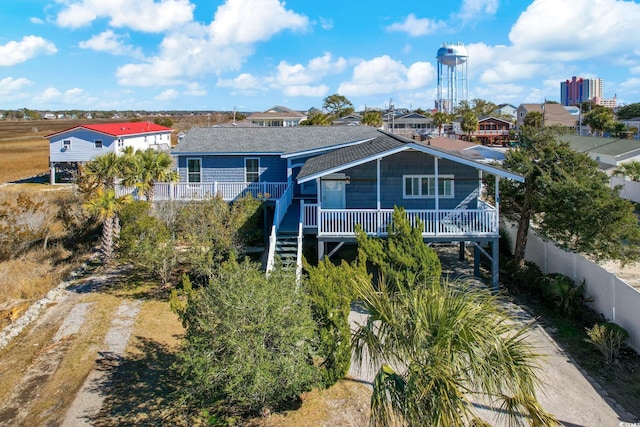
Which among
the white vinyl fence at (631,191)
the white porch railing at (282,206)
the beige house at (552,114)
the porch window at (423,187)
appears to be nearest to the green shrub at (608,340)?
the porch window at (423,187)

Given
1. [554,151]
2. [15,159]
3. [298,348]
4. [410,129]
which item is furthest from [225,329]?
[410,129]

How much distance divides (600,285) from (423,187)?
7.01m

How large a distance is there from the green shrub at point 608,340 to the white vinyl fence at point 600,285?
0.33 metres

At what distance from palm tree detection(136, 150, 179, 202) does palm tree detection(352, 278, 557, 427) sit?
17479mm

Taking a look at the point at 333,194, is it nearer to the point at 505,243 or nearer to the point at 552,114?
the point at 505,243

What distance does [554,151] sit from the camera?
59.6 feet

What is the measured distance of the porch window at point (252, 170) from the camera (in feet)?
86.3

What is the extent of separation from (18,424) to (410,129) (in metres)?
83.6

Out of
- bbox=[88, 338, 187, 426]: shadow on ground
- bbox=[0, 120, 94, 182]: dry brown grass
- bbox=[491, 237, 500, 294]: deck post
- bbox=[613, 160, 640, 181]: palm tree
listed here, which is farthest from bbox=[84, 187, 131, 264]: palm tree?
bbox=[613, 160, 640, 181]: palm tree

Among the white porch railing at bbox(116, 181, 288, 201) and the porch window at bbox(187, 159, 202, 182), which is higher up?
the porch window at bbox(187, 159, 202, 182)

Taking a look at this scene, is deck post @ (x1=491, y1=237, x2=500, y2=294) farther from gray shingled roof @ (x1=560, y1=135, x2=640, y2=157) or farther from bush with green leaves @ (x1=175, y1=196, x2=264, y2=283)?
gray shingled roof @ (x1=560, y1=135, x2=640, y2=157)

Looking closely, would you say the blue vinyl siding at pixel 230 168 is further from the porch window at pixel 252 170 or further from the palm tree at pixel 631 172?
the palm tree at pixel 631 172

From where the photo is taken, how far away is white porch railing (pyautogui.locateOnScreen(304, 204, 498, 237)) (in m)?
17.9

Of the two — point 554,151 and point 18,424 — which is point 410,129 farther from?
point 18,424
